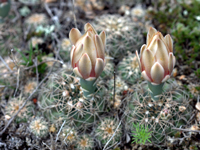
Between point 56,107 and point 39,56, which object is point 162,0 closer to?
point 39,56

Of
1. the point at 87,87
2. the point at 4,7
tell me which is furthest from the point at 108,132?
the point at 4,7

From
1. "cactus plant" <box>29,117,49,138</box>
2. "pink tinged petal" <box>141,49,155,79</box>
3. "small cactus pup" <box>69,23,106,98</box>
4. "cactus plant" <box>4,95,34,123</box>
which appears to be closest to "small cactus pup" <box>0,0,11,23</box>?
"cactus plant" <box>4,95,34,123</box>

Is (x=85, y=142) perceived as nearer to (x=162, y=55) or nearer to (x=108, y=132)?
(x=108, y=132)

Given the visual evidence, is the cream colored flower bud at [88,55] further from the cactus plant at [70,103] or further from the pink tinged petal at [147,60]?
the cactus plant at [70,103]

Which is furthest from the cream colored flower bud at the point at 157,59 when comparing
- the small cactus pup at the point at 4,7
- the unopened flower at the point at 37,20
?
the small cactus pup at the point at 4,7

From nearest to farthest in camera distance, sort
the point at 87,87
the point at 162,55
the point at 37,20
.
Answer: the point at 162,55 < the point at 87,87 < the point at 37,20

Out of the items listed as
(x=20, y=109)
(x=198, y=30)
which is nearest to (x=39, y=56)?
(x=20, y=109)

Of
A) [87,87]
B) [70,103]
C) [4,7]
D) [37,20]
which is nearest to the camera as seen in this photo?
[87,87]

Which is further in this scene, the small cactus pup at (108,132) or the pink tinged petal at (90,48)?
the small cactus pup at (108,132)
